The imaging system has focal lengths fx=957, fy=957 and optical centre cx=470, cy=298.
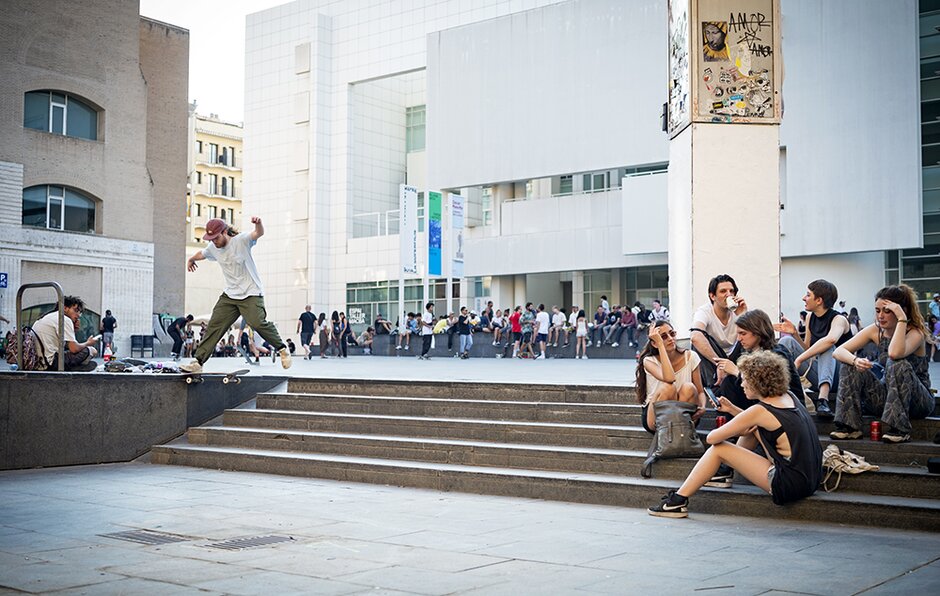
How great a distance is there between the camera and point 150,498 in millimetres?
8430

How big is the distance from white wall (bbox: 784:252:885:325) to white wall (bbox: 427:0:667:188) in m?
6.52

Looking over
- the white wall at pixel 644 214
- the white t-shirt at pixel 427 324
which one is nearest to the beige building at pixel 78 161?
the white t-shirt at pixel 427 324

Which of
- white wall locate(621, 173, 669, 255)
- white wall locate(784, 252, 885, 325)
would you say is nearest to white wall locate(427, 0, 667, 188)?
white wall locate(621, 173, 669, 255)

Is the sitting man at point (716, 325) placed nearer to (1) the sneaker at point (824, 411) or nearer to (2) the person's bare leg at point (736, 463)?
(1) the sneaker at point (824, 411)

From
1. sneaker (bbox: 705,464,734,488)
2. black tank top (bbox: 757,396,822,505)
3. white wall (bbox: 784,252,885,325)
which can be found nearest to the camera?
black tank top (bbox: 757,396,822,505)

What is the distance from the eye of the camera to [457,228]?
36.3 metres

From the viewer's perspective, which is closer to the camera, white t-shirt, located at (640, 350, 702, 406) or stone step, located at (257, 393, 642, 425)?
white t-shirt, located at (640, 350, 702, 406)

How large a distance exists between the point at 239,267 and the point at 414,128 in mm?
45945

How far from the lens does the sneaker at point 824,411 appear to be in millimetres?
8328

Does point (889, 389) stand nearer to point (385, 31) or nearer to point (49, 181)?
point (49, 181)

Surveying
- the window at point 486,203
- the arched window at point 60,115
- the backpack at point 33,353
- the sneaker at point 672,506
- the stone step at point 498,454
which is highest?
the arched window at point 60,115

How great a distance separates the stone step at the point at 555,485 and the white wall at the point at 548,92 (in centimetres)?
2811

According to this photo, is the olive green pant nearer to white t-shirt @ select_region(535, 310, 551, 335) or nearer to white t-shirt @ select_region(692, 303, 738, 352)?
white t-shirt @ select_region(692, 303, 738, 352)

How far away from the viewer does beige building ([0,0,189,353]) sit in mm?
33594
